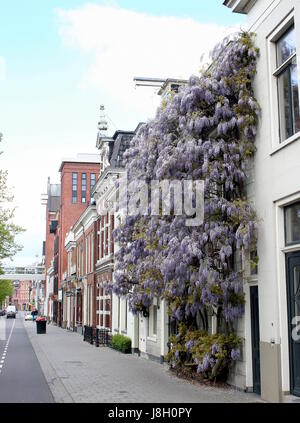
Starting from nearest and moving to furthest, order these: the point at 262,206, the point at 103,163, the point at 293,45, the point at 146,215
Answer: the point at 293,45
the point at 262,206
the point at 146,215
the point at 103,163

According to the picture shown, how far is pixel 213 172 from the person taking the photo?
1248 cm

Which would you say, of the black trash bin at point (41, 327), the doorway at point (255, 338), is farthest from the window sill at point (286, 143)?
the black trash bin at point (41, 327)

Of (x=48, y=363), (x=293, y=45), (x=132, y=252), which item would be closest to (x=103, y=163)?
(x=48, y=363)

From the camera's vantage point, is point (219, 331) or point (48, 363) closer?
point (219, 331)

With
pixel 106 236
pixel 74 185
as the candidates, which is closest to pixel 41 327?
pixel 106 236

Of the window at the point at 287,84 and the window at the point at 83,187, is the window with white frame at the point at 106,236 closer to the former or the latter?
the window at the point at 287,84

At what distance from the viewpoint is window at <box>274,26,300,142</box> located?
10.9m

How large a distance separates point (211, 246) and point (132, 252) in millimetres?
3925

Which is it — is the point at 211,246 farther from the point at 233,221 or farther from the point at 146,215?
the point at 146,215

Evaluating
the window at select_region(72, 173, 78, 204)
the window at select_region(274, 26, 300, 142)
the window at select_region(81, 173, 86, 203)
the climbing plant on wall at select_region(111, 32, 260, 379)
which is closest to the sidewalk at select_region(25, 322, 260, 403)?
the climbing plant on wall at select_region(111, 32, 260, 379)

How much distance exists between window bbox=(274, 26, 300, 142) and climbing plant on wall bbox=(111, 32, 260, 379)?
758mm

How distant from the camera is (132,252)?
16.1 metres

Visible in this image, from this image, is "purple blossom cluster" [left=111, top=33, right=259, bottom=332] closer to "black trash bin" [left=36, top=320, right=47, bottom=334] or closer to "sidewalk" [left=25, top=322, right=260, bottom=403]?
"sidewalk" [left=25, top=322, right=260, bottom=403]

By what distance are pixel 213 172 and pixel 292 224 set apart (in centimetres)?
241
